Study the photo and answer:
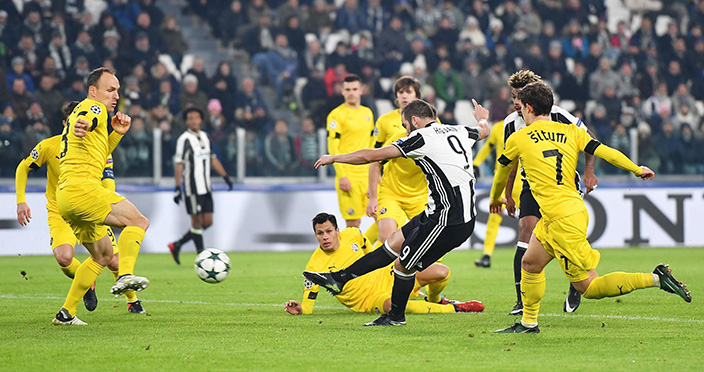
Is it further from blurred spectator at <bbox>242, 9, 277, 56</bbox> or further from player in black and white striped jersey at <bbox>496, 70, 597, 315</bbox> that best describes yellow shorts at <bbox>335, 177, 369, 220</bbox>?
blurred spectator at <bbox>242, 9, 277, 56</bbox>

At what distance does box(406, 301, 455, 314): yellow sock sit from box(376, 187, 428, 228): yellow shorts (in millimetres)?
1058

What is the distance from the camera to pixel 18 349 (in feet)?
21.1

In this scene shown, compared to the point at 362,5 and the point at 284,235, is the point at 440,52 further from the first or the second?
the point at 284,235

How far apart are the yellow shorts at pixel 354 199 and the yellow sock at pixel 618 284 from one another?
548 cm

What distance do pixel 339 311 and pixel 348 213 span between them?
11.1 ft

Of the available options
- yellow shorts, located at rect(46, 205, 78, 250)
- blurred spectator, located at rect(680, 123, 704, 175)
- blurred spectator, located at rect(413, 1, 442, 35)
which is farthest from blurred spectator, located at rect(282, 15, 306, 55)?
yellow shorts, located at rect(46, 205, 78, 250)

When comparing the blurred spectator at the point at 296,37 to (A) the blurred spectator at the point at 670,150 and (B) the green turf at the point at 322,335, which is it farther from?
(B) the green turf at the point at 322,335

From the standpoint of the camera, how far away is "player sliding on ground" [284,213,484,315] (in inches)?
332

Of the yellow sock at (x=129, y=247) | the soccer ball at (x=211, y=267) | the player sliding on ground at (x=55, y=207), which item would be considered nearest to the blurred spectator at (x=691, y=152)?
the soccer ball at (x=211, y=267)

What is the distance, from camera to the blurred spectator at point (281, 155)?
56.3 feet

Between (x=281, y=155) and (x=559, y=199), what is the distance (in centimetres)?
1079

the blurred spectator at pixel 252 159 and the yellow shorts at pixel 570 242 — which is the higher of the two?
the blurred spectator at pixel 252 159

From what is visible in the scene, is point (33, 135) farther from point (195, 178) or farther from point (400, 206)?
point (400, 206)

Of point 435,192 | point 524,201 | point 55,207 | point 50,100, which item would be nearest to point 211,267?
point 55,207
